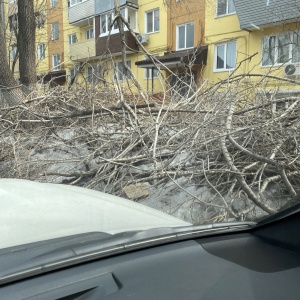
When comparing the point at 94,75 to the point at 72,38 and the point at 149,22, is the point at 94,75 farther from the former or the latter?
the point at 72,38

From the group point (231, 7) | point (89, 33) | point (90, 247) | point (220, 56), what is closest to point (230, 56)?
point (220, 56)

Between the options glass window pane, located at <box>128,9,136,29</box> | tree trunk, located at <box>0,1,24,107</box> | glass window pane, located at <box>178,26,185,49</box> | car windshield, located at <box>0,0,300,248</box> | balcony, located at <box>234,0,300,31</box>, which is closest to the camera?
car windshield, located at <box>0,0,300,248</box>

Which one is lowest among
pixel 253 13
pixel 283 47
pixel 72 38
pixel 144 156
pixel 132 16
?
pixel 144 156

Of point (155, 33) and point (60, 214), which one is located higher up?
point (155, 33)

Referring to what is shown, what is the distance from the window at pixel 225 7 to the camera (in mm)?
18781

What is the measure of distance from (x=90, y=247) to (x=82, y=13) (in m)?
27.2

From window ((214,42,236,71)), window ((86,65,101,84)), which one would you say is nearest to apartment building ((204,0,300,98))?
window ((214,42,236,71))

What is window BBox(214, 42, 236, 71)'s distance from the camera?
1934 centimetres

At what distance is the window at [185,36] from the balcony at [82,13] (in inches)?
262

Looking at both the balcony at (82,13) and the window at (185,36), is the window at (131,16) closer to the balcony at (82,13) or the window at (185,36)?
the balcony at (82,13)

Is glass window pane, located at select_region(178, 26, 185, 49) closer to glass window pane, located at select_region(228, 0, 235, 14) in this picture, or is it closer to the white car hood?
glass window pane, located at select_region(228, 0, 235, 14)

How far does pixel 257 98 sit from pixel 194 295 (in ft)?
17.4

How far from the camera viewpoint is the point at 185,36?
21.4 m

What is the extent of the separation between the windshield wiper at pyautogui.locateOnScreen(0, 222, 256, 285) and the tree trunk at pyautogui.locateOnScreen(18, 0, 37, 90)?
9417 mm
